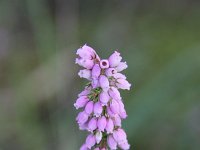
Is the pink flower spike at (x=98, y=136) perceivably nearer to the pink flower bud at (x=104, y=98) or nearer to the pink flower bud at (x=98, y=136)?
the pink flower bud at (x=98, y=136)

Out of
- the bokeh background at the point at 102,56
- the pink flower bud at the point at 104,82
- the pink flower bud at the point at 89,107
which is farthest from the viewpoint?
the bokeh background at the point at 102,56

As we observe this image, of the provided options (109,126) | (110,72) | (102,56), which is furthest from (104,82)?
(102,56)

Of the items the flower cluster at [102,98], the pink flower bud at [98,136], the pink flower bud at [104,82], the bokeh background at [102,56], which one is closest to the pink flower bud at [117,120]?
the flower cluster at [102,98]

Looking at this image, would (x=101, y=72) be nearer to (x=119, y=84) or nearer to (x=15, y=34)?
(x=119, y=84)

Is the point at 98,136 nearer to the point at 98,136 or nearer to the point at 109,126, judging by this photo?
the point at 98,136

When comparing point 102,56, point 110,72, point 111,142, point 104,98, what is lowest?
point 111,142
